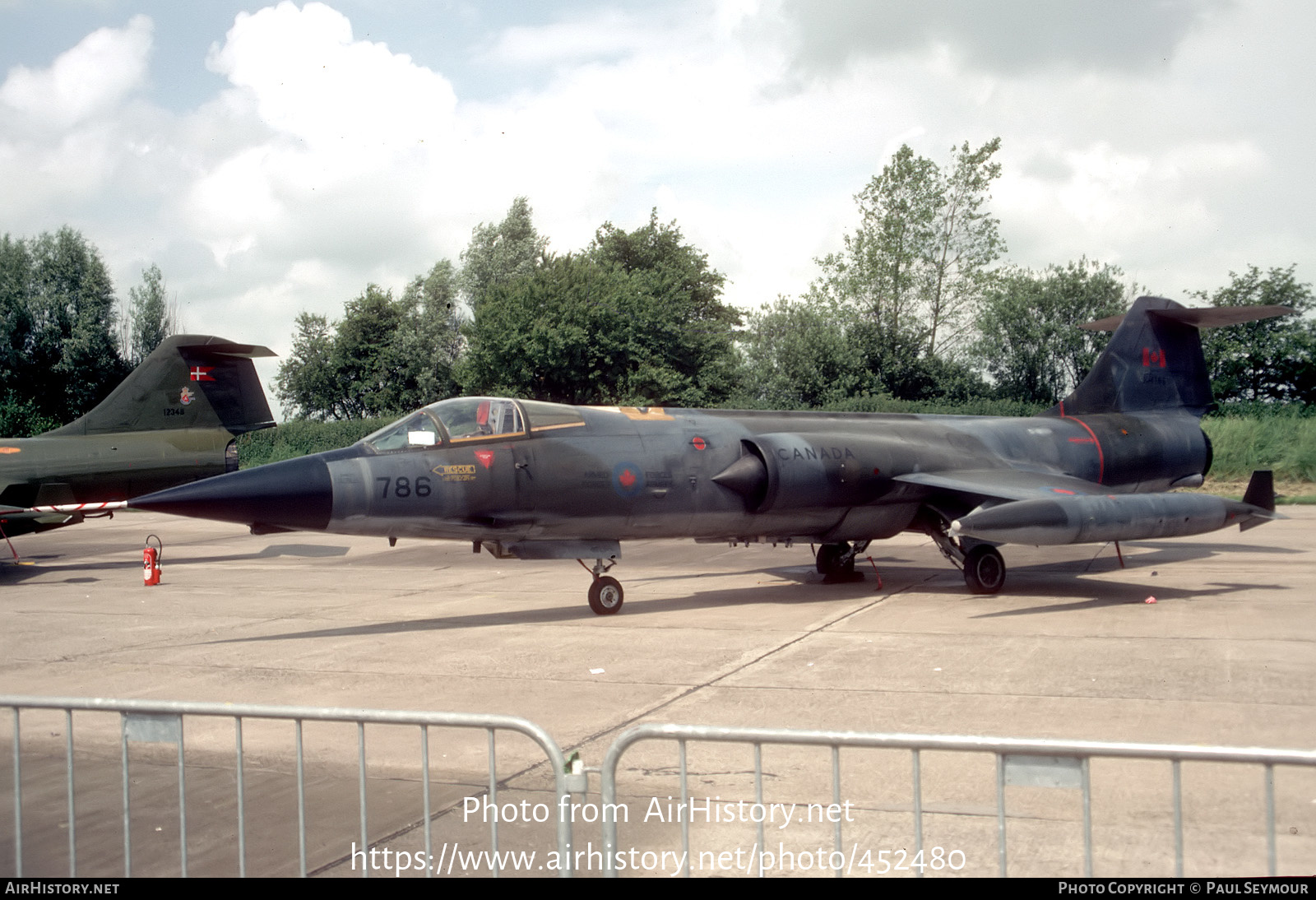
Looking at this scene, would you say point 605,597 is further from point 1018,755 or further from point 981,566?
point 1018,755

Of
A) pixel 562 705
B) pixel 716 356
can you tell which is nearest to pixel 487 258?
pixel 716 356

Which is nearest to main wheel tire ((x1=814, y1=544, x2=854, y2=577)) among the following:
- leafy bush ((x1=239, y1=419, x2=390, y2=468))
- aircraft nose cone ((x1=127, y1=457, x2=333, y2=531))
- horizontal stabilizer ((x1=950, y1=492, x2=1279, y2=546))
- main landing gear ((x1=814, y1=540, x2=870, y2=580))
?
main landing gear ((x1=814, y1=540, x2=870, y2=580))

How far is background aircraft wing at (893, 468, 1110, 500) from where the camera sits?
12.4 metres

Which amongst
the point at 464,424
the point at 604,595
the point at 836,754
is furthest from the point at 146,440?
the point at 836,754

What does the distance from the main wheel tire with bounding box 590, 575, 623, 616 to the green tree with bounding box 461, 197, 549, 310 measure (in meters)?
43.7

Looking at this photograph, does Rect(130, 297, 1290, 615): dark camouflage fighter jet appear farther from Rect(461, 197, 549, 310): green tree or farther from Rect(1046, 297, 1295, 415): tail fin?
Rect(461, 197, 549, 310): green tree

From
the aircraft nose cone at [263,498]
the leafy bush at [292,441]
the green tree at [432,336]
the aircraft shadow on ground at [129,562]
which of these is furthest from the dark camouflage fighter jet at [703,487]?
the green tree at [432,336]

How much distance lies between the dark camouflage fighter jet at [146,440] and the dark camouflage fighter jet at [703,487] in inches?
377

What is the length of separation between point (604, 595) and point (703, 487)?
163 centimetres

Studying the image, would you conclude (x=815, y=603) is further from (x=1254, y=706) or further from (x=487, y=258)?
(x=487, y=258)

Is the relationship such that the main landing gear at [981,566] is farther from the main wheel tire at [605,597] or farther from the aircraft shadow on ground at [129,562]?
the aircraft shadow on ground at [129,562]

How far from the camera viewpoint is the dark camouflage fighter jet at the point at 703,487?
984 cm

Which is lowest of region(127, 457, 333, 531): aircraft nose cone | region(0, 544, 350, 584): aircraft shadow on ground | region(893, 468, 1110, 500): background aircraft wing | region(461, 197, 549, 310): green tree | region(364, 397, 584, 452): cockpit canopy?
region(0, 544, 350, 584): aircraft shadow on ground

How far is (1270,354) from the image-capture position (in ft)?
123
